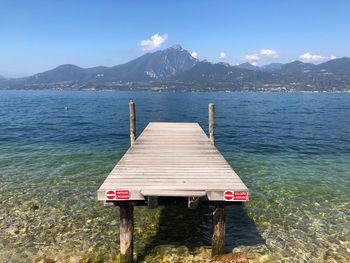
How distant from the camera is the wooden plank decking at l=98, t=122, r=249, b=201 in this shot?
8.36 metres

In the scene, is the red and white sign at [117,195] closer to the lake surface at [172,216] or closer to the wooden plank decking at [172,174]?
the wooden plank decking at [172,174]

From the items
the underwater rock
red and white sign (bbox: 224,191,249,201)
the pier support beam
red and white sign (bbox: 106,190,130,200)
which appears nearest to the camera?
red and white sign (bbox: 106,190,130,200)

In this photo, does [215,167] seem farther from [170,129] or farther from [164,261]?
[170,129]

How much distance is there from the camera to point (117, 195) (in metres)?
8.26

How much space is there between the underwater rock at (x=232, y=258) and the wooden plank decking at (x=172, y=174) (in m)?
2.22

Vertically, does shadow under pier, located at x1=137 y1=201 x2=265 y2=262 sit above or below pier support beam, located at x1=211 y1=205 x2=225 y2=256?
below

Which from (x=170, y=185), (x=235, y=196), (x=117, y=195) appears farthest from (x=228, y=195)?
(x=117, y=195)

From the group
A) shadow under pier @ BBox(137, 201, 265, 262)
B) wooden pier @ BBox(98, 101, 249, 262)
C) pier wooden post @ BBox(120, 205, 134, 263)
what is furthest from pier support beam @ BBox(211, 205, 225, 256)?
pier wooden post @ BBox(120, 205, 134, 263)

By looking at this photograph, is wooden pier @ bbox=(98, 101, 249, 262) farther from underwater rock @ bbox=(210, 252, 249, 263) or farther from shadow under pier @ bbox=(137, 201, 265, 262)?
shadow under pier @ bbox=(137, 201, 265, 262)

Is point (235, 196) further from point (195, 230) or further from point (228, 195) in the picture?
point (195, 230)

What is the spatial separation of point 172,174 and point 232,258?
3.12 meters

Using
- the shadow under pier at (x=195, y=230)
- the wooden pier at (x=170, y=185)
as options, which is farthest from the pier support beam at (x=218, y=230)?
the shadow under pier at (x=195, y=230)

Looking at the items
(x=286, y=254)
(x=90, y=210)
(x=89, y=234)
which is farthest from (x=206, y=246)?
(x=90, y=210)

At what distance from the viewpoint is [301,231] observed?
38.3 ft
